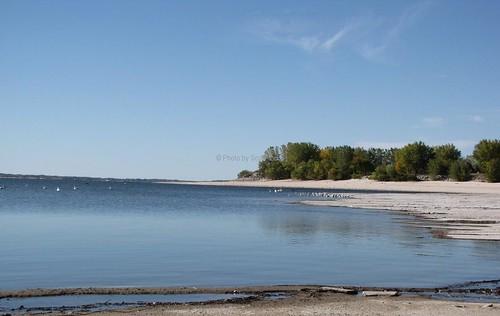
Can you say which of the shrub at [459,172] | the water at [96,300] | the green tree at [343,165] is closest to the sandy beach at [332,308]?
the water at [96,300]

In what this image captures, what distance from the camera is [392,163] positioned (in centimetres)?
15912

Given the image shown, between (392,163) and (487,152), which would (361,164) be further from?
(487,152)

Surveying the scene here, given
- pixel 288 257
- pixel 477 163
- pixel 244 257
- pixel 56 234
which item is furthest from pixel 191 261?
pixel 477 163

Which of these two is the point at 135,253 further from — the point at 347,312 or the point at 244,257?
the point at 347,312

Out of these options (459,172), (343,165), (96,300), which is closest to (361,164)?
(343,165)

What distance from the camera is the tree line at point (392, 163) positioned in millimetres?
126375

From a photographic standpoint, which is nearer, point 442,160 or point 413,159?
point 442,160

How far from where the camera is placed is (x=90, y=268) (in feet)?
63.9

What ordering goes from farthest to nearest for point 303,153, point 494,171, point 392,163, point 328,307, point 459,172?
1. point 303,153
2. point 392,163
3. point 459,172
4. point 494,171
5. point 328,307

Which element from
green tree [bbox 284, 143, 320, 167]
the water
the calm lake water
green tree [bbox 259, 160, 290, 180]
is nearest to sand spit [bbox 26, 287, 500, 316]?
the water

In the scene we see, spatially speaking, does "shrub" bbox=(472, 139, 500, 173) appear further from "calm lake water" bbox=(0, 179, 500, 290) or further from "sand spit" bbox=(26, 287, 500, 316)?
"sand spit" bbox=(26, 287, 500, 316)

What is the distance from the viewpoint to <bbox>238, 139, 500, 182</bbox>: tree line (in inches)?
4975

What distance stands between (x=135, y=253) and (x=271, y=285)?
801 centimetres

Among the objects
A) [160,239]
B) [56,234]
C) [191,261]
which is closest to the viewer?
[191,261]
